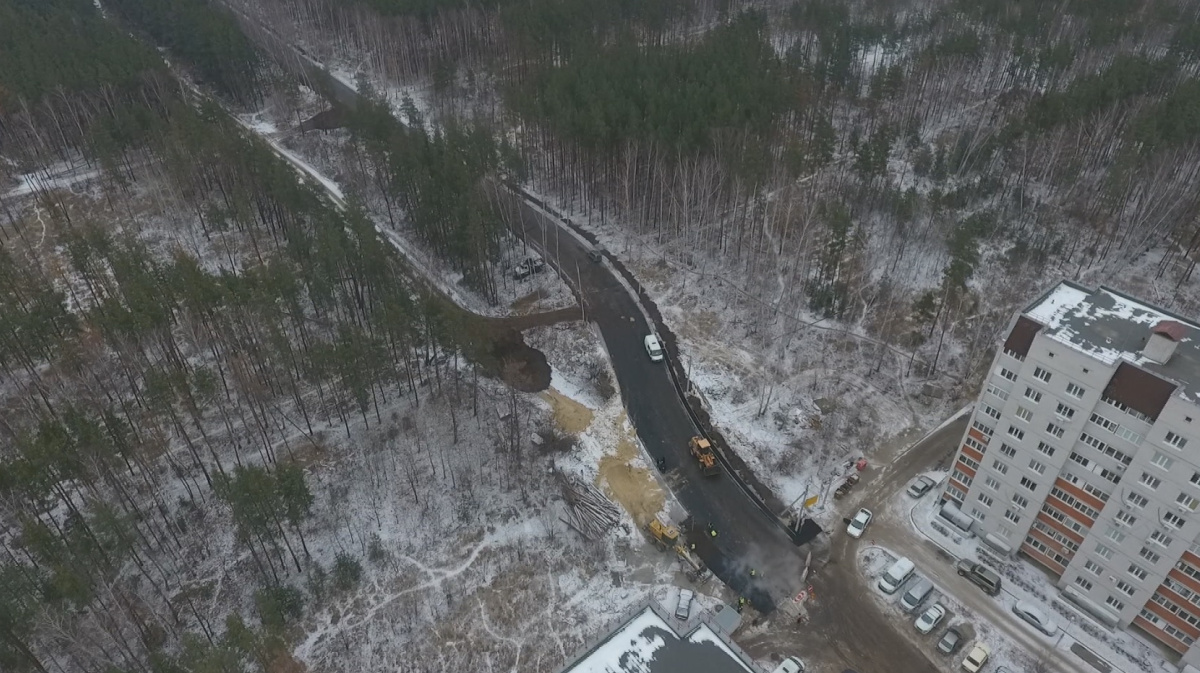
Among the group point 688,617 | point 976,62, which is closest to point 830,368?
point 688,617

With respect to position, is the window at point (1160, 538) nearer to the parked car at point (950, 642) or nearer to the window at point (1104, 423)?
the window at point (1104, 423)

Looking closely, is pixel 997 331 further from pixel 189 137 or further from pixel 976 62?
pixel 189 137

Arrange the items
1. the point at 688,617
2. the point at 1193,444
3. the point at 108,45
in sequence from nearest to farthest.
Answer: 1. the point at 1193,444
2. the point at 688,617
3. the point at 108,45

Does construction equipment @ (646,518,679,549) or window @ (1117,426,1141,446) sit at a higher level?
window @ (1117,426,1141,446)

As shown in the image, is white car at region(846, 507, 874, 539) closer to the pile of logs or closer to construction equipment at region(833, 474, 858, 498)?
construction equipment at region(833, 474, 858, 498)

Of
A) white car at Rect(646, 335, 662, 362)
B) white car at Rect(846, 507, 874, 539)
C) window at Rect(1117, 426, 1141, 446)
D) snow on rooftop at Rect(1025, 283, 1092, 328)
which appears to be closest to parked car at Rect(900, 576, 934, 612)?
white car at Rect(846, 507, 874, 539)
